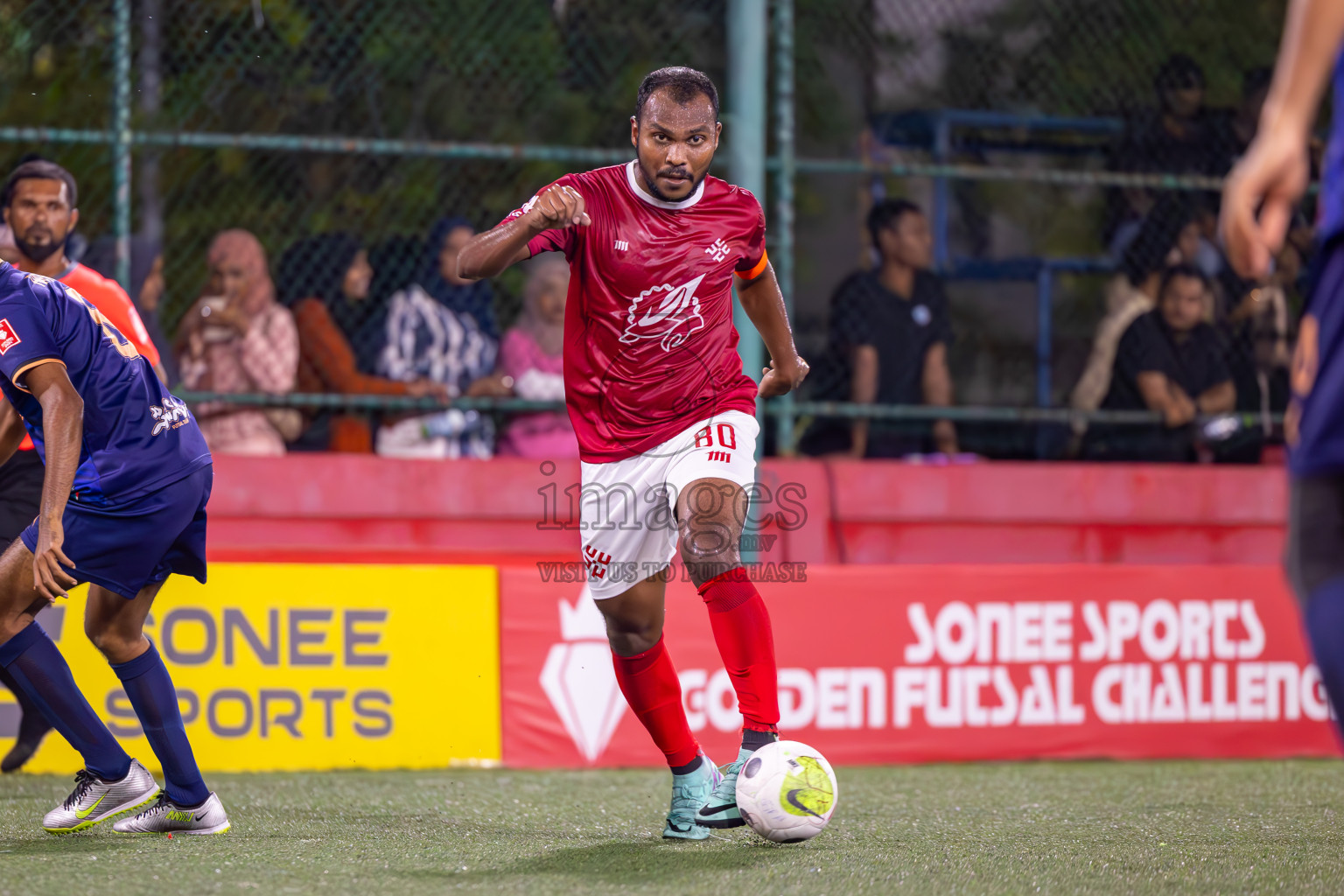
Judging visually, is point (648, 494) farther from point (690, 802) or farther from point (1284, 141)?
point (1284, 141)

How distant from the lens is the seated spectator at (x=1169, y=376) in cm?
841

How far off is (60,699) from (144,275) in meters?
3.42

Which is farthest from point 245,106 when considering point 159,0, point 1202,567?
point 1202,567

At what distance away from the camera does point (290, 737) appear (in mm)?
6547

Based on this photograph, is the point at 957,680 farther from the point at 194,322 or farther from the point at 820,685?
the point at 194,322

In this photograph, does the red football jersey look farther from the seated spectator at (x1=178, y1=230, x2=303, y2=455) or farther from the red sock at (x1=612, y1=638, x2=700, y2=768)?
the seated spectator at (x1=178, y1=230, x2=303, y2=455)

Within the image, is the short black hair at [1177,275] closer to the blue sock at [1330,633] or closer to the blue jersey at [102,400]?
the blue jersey at [102,400]

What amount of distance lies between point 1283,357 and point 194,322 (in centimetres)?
590

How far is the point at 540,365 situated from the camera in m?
7.95

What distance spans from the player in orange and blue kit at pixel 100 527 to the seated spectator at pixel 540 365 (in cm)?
331

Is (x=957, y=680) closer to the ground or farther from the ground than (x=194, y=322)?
closer to the ground

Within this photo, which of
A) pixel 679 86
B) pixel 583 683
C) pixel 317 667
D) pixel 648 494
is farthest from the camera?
pixel 583 683

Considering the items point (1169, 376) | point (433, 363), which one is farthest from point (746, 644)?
point (1169, 376)

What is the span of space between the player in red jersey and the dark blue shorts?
3.85 feet
